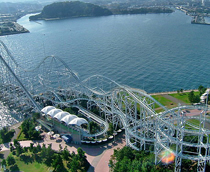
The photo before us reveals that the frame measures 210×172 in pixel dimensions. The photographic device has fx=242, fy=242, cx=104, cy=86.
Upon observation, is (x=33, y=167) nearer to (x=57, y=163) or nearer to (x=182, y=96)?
(x=57, y=163)

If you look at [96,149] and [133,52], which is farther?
[133,52]

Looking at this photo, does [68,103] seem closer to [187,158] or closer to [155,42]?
[187,158]

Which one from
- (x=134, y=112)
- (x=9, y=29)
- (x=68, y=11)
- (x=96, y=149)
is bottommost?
(x=96, y=149)

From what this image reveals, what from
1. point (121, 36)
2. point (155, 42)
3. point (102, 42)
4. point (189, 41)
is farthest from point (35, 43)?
point (189, 41)

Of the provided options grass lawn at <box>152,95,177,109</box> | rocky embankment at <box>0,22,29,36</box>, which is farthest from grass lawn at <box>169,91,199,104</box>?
rocky embankment at <box>0,22,29,36</box>

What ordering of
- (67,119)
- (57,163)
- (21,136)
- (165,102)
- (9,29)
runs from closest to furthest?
1. (57,163)
2. (67,119)
3. (21,136)
4. (165,102)
5. (9,29)

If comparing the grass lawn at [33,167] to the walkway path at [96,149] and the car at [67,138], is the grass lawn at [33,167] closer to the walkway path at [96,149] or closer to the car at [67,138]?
the walkway path at [96,149]

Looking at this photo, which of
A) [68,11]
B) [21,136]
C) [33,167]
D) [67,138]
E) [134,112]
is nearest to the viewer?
[33,167]

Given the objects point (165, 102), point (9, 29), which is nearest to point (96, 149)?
point (165, 102)
